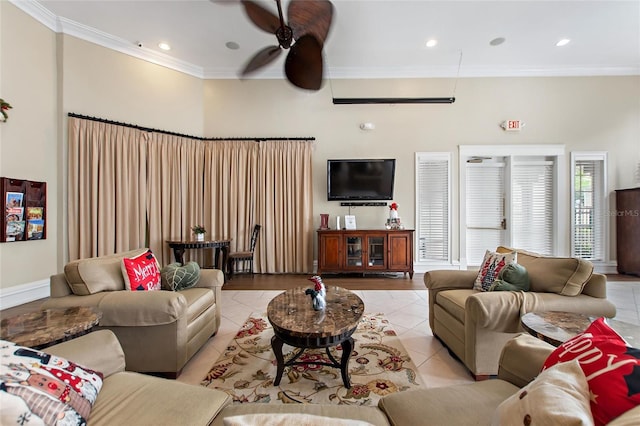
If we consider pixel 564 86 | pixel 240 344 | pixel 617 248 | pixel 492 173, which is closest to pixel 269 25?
pixel 240 344

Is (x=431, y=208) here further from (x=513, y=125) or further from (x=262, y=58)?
(x=262, y=58)

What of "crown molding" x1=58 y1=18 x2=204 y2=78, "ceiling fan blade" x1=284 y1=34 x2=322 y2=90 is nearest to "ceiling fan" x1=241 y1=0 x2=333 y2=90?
"ceiling fan blade" x1=284 y1=34 x2=322 y2=90

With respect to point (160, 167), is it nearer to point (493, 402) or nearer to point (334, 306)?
point (334, 306)

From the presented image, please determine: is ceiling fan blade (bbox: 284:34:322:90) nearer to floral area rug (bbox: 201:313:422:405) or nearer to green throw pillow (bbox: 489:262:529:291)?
green throw pillow (bbox: 489:262:529:291)

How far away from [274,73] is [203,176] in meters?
2.43

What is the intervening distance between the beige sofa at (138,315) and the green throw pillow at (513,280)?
2.38 meters

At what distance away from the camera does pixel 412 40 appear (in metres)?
3.98

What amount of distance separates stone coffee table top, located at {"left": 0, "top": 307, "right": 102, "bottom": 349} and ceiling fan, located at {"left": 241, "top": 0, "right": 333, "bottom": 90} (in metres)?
2.60

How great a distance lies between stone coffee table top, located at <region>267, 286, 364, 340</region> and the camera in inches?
60.0

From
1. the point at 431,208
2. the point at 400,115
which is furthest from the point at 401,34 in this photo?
the point at 431,208

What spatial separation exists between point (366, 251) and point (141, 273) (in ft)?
11.1

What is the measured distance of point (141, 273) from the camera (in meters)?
2.11

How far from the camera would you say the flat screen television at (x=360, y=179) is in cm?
475

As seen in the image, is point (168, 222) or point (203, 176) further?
point (203, 176)
